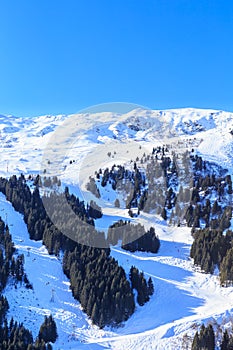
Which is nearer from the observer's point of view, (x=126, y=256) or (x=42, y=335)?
(x=42, y=335)

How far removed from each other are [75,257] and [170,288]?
47.0 feet

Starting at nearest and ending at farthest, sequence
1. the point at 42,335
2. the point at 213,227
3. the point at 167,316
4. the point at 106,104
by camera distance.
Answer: the point at 42,335
the point at 167,316
the point at 106,104
the point at 213,227

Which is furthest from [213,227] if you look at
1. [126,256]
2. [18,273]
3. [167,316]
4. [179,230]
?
[18,273]

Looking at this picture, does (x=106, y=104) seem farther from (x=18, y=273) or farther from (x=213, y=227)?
(x=213, y=227)

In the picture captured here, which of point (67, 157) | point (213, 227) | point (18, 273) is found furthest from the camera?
point (67, 157)

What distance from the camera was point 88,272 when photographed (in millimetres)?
42188

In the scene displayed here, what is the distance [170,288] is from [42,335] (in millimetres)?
19616

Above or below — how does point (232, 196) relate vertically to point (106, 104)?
below

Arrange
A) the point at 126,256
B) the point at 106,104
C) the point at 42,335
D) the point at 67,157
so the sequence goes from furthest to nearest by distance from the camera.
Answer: the point at 67,157
the point at 126,256
the point at 106,104
the point at 42,335

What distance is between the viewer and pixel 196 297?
4306cm

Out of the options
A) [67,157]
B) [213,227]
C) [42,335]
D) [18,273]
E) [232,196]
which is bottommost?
[42,335]

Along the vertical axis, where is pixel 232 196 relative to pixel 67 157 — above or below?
below

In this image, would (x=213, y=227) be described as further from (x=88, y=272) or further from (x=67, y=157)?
(x=67, y=157)

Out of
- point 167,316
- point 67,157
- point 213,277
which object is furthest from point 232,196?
point 67,157
